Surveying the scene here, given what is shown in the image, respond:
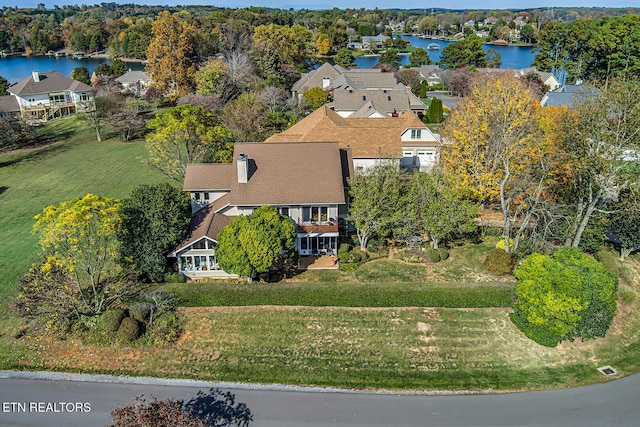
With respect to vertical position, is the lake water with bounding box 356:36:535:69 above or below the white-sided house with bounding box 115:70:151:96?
above

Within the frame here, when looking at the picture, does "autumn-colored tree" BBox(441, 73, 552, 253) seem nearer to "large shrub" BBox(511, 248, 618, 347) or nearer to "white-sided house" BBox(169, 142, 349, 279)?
"large shrub" BBox(511, 248, 618, 347)

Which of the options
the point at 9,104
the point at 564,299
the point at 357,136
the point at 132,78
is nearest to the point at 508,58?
the point at 132,78

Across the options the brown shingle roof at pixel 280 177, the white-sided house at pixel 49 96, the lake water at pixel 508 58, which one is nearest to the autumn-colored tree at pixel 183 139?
the brown shingle roof at pixel 280 177

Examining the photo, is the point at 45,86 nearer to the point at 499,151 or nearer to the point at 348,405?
the point at 499,151

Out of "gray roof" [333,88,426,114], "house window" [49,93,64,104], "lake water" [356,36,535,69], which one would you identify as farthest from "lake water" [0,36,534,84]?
"gray roof" [333,88,426,114]

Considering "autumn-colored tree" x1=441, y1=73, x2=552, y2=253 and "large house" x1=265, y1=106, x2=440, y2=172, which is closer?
"autumn-colored tree" x1=441, y1=73, x2=552, y2=253

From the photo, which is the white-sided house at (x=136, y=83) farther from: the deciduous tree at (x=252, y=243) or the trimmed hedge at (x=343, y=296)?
the trimmed hedge at (x=343, y=296)
